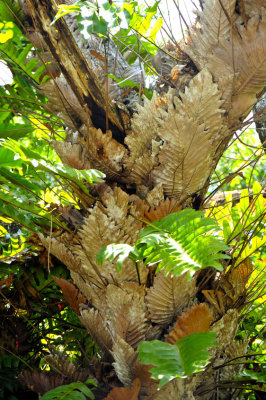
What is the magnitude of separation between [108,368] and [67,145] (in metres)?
0.66

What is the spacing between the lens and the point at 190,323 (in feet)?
3.24

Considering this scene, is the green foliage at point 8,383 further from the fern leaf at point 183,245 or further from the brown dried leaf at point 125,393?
the fern leaf at point 183,245

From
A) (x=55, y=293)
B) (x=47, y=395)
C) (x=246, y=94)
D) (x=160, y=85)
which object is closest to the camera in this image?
(x=47, y=395)

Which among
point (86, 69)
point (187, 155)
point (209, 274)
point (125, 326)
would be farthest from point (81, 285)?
point (86, 69)

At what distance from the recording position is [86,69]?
3.81 ft

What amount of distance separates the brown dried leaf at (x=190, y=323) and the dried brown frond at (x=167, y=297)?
0.06 metres

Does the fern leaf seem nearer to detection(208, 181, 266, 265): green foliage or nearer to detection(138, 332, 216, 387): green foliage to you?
detection(138, 332, 216, 387): green foliage

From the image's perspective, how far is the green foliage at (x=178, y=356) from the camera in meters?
0.75

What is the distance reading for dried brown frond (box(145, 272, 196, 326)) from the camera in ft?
3.33

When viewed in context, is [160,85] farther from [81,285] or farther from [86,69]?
[81,285]

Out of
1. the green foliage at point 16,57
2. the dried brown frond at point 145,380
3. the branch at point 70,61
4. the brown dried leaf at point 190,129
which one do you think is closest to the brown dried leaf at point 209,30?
the brown dried leaf at point 190,129

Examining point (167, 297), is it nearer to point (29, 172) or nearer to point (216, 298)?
point (216, 298)

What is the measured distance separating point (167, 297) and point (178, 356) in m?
0.21

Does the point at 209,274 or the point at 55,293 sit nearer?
the point at 209,274
